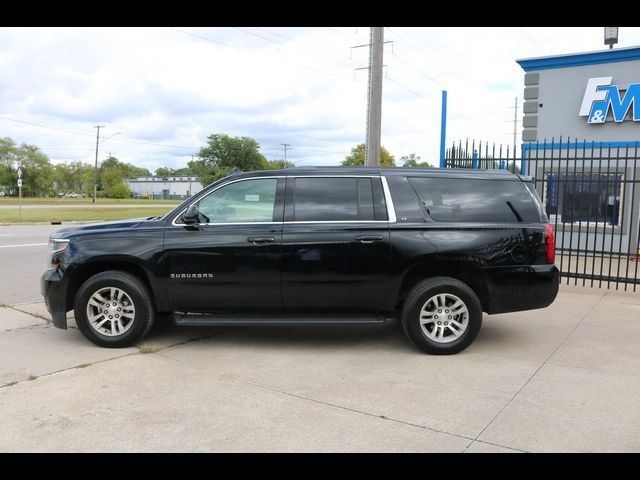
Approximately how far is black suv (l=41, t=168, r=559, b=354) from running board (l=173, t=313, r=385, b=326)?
0.06 ft

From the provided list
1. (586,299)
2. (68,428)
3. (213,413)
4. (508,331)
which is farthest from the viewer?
(586,299)

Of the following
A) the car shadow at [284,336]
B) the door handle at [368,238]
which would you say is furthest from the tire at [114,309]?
the door handle at [368,238]

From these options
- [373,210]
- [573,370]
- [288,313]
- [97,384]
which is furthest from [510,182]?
[97,384]

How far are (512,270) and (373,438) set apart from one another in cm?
260

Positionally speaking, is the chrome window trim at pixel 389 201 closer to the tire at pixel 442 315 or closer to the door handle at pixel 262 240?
the tire at pixel 442 315

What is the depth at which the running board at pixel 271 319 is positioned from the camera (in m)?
5.39

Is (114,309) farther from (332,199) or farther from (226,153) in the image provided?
(226,153)

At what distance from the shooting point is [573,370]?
5035 millimetres

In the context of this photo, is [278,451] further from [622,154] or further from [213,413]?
[622,154]

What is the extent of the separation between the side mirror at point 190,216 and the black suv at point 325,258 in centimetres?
1

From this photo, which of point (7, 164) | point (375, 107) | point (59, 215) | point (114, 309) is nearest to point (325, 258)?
point (114, 309)

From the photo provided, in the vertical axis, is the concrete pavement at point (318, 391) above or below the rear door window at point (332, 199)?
below

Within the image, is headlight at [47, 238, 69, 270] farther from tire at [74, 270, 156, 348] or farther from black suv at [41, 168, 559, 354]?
tire at [74, 270, 156, 348]

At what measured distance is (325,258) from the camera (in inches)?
212
